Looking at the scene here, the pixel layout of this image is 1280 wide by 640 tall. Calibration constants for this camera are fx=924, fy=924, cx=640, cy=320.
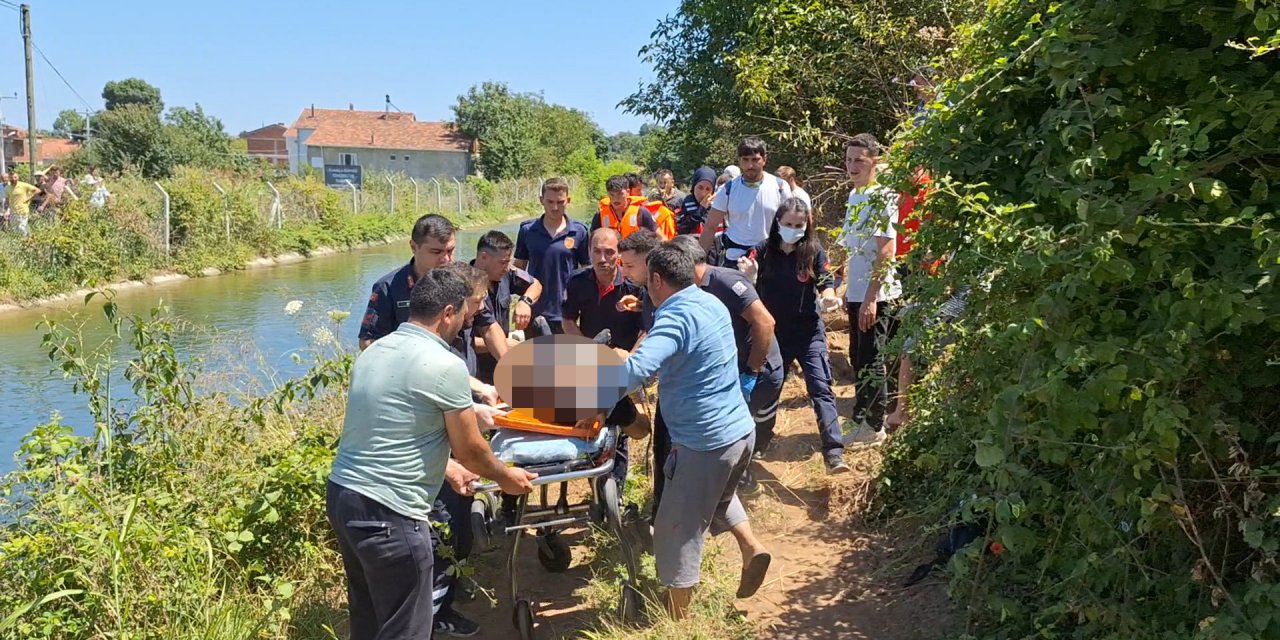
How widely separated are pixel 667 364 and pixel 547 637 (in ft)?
4.74

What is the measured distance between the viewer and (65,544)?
4.03 m

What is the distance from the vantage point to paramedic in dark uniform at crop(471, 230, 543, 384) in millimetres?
5602

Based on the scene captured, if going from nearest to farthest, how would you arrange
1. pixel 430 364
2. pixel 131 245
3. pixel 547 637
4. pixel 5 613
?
1. pixel 430 364
2. pixel 5 613
3. pixel 547 637
4. pixel 131 245

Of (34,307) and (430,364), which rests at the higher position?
(430,364)

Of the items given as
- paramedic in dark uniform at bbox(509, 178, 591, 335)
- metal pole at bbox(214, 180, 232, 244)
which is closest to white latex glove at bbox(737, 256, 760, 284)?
paramedic in dark uniform at bbox(509, 178, 591, 335)

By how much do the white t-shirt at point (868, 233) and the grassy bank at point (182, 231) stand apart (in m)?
10.2

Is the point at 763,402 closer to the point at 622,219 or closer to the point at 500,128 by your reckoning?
the point at 622,219

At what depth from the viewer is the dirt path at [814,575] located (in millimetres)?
4066

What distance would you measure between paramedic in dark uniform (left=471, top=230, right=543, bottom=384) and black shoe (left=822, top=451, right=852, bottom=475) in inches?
83.2

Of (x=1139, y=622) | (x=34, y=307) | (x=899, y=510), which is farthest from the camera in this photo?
(x=34, y=307)

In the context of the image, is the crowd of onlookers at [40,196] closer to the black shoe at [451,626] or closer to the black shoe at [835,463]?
the black shoe at [451,626]

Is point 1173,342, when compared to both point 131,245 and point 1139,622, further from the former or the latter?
point 131,245

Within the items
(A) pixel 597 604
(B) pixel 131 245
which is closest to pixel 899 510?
(A) pixel 597 604

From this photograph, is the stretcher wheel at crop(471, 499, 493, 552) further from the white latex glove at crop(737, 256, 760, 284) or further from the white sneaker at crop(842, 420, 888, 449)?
the white sneaker at crop(842, 420, 888, 449)
